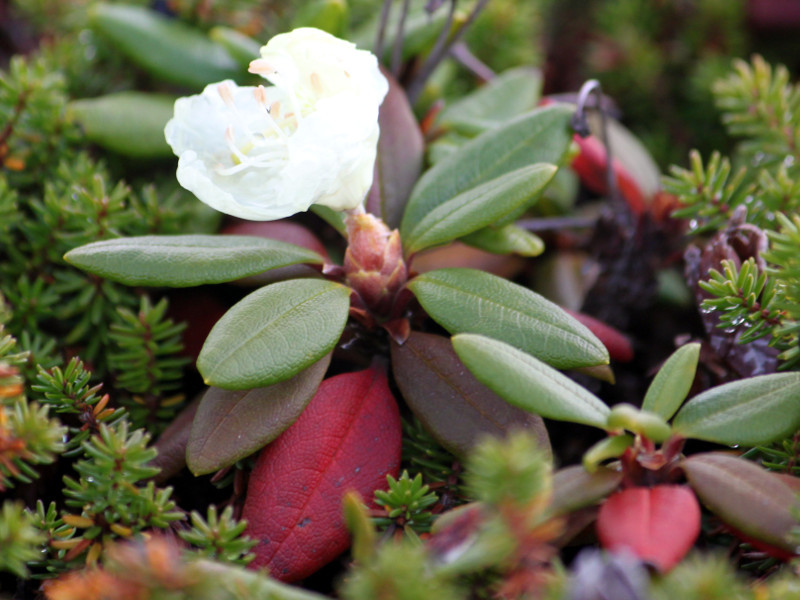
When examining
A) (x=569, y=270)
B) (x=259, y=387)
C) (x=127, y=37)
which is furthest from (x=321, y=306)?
(x=127, y=37)

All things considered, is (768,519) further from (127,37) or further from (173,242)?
(127,37)

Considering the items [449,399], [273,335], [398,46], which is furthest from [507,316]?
[398,46]

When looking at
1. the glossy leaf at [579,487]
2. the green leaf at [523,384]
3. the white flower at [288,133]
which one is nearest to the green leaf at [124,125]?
the white flower at [288,133]

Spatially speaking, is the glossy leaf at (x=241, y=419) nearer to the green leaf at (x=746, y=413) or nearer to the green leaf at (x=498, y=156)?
the green leaf at (x=498, y=156)

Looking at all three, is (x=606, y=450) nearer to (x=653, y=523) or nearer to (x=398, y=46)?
(x=653, y=523)

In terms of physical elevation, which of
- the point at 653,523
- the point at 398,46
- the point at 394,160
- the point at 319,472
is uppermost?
the point at 398,46

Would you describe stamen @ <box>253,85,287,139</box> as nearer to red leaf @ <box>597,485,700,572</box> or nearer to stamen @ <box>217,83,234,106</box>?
stamen @ <box>217,83,234,106</box>
